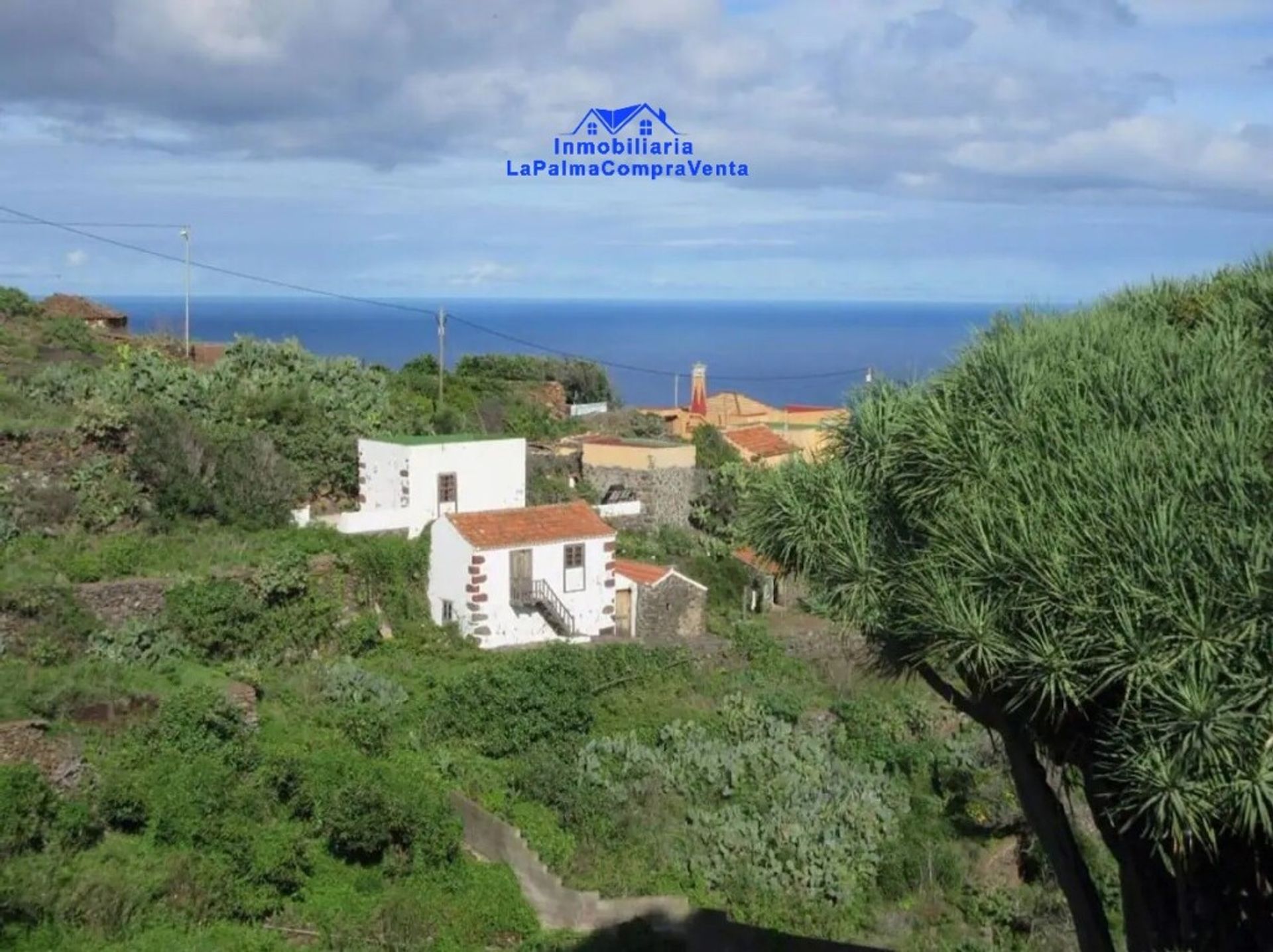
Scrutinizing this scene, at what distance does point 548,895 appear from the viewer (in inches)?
625

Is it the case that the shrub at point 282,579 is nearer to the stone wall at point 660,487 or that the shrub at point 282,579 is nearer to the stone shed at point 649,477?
the stone shed at point 649,477

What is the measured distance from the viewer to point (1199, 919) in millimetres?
9344

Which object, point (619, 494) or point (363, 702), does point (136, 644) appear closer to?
point (363, 702)

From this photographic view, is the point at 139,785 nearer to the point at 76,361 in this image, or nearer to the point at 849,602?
the point at 849,602

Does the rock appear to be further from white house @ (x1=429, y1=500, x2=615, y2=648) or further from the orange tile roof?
the orange tile roof

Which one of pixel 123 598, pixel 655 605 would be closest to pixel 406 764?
pixel 123 598

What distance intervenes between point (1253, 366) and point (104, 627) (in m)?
16.9

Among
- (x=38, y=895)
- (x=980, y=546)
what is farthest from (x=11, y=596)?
(x=980, y=546)

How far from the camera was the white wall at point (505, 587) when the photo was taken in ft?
78.4

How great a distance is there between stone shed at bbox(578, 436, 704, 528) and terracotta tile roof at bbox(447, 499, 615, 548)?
6.56 m

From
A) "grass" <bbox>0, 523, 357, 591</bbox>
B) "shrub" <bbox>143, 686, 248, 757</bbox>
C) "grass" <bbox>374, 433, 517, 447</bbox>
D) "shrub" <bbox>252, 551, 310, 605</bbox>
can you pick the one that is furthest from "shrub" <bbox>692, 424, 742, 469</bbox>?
"shrub" <bbox>143, 686, 248, 757</bbox>

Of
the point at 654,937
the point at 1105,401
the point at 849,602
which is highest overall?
the point at 1105,401

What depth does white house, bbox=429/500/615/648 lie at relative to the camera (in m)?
23.9

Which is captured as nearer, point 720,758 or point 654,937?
point 654,937
